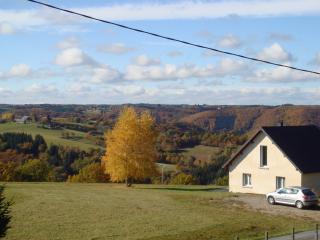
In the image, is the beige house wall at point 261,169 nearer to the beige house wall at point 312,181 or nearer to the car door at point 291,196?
the beige house wall at point 312,181

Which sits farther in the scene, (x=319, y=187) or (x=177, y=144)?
(x=177, y=144)

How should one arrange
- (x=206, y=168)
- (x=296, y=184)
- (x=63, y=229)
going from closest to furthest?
(x=63, y=229) → (x=296, y=184) → (x=206, y=168)

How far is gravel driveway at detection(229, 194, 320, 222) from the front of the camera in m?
37.7

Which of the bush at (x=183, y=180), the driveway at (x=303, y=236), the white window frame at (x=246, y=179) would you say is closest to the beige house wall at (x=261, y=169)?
the white window frame at (x=246, y=179)

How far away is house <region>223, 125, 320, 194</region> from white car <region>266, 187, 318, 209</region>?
18.8 ft

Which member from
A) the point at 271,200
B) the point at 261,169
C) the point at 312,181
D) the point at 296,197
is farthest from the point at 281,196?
the point at 261,169

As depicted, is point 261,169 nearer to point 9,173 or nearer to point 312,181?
point 312,181

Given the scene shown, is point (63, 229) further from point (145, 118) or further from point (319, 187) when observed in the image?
point (145, 118)

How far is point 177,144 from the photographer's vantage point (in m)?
148

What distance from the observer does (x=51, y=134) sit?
158 m

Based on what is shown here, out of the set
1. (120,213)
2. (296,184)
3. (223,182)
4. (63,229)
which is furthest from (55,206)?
(223,182)

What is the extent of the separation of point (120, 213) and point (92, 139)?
11729cm

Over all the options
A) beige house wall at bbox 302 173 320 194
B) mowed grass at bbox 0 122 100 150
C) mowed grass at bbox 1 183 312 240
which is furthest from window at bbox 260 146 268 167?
mowed grass at bbox 0 122 100 150

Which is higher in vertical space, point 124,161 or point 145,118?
point 145,118
